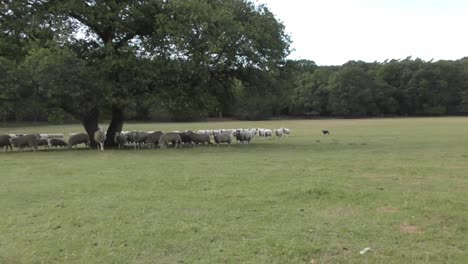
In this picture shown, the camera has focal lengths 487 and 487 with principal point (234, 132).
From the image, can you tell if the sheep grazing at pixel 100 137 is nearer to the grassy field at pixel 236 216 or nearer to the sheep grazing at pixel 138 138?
the sheep grazing at pixel 138 138

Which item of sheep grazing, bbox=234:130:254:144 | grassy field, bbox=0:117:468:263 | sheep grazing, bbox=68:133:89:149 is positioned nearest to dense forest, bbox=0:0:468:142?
sheep grazing, bbox=68:133:89:149

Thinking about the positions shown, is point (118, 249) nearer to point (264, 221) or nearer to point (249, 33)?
point (264, 221)

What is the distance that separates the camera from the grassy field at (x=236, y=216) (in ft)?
24.3

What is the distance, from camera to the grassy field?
24.3 feet

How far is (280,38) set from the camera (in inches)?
1244

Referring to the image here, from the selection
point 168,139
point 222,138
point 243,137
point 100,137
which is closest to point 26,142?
point 100,137

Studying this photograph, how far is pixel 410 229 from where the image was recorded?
340 inches

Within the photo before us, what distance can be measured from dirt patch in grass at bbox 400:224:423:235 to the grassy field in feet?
0.06

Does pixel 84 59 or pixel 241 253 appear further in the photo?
pixel 84 59

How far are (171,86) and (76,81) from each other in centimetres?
564

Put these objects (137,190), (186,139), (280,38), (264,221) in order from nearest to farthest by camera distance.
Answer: (264,221), (137,190), (280,38), (186,139)

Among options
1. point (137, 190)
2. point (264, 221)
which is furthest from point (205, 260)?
point (137, 190)

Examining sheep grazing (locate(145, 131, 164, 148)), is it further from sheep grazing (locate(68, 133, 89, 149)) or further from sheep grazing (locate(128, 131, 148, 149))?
sheep grazing (locate(68, 133, 89, 149))

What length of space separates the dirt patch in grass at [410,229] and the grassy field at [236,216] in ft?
0.06
